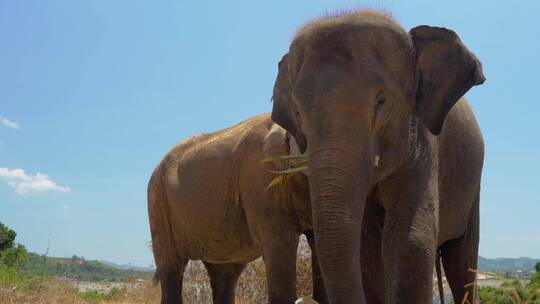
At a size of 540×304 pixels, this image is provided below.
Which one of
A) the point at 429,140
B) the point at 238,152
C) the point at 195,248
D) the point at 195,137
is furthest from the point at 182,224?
the point at 429,140

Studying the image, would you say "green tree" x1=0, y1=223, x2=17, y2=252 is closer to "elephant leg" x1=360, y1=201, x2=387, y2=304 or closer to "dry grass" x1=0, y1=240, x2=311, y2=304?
"dry grass" x1=0, y1=240, x2=311, y2=304

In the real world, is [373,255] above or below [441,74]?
below

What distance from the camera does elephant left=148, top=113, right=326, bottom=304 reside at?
18.1ft

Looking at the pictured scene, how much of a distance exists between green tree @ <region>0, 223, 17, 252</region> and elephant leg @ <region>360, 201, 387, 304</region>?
129ft

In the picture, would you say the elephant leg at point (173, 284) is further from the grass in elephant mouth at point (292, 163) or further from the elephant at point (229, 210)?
the grass in elephant mouth at point (292, 163)

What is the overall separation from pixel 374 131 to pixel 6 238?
41.3 meters

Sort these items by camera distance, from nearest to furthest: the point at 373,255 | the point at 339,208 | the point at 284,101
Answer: the point at 339,208 → the point at 284,101 → the point at 373,255

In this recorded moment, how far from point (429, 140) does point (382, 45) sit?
888 mm

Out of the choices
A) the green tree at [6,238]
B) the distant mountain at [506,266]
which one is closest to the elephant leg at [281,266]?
the distant mountain at [506,266]

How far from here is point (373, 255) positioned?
5.59 metres

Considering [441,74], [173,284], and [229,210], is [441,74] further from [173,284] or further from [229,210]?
[173,284]

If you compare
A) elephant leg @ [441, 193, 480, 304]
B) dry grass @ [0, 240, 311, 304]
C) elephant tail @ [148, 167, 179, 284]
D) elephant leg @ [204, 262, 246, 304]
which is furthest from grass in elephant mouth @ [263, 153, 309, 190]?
dry grass @ [0, 240, 311, 304]

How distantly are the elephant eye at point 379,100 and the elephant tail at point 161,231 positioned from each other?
4564mm

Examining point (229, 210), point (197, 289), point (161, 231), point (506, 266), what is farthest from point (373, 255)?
point (197, 289)
